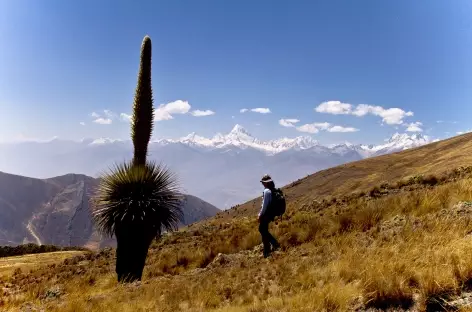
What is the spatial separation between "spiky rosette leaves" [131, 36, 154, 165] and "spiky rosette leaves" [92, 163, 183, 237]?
75 cm

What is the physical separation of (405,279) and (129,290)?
6.82 meters

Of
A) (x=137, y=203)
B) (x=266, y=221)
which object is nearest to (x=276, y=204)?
(x=266, y=221)

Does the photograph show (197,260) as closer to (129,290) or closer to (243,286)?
(129,290)

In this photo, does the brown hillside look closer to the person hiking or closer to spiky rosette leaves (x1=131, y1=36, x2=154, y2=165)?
spiky rosette leaves (x1=131, y1=36, x2=154, y2=165)

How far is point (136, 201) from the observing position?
516 inches

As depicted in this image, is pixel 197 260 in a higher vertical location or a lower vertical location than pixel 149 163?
lower

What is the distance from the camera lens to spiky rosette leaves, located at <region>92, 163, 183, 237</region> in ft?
42.5

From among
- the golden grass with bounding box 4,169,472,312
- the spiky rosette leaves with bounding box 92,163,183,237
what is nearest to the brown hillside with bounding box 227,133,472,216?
the spiky rosette leaves with bounding box 92,163,183,237

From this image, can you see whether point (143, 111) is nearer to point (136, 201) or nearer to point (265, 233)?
point (136, 201)

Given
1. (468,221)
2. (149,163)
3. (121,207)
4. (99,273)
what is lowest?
(99,273)

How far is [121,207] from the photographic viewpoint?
42.7 ft

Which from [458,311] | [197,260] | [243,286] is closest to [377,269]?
[458,311]

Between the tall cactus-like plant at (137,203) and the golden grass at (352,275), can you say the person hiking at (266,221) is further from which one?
the tall cactus-like plant at (137,203)

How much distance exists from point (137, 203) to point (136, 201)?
0.10m
